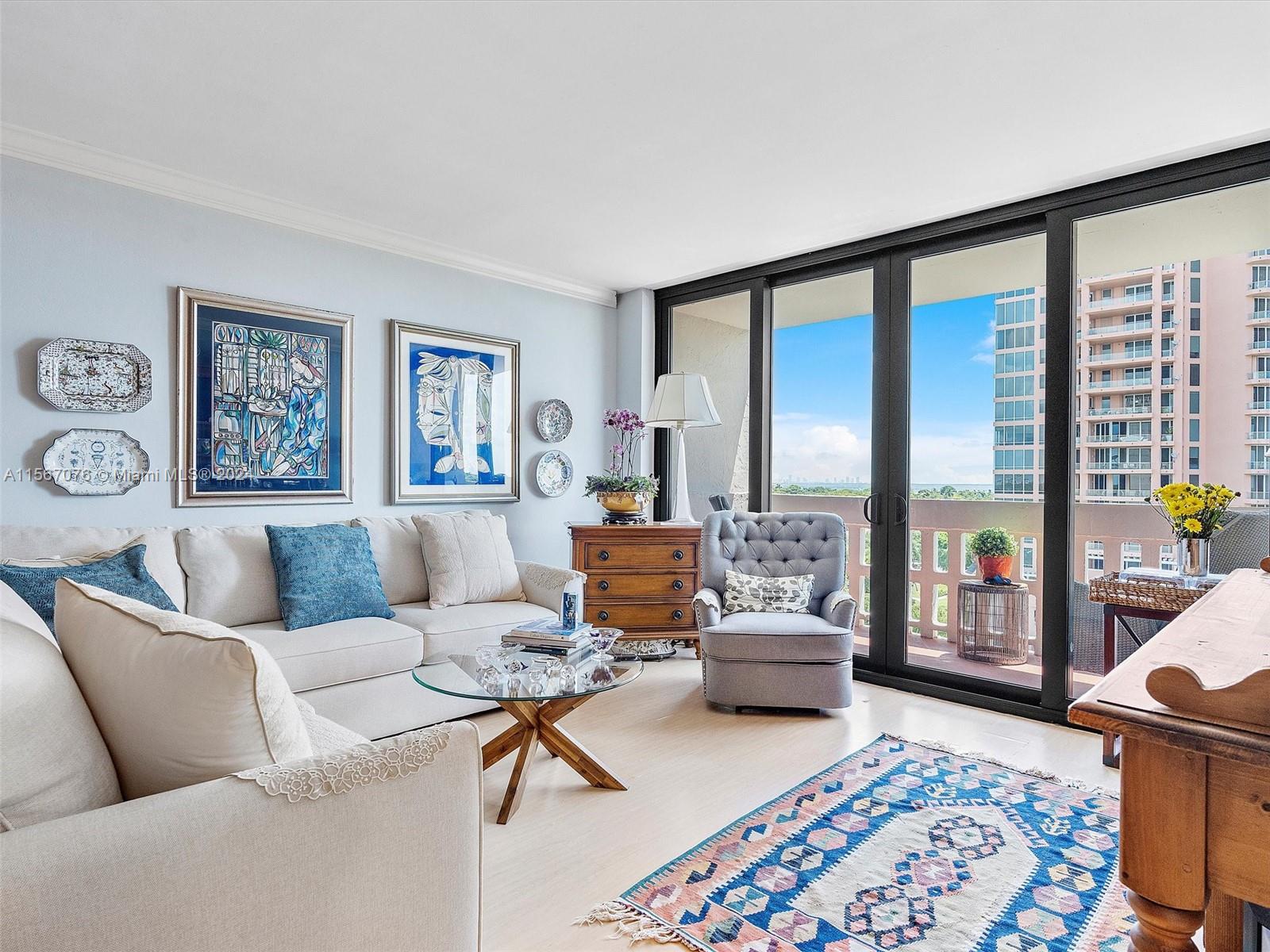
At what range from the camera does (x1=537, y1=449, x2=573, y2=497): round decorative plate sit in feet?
15.4

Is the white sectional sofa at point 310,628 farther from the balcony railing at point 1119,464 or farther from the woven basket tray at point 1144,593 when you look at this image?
the balcony railing at point 1119,464

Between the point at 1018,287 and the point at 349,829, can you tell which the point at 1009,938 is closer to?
the point at 349,829

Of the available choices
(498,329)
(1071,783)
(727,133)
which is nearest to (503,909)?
(1071,783)

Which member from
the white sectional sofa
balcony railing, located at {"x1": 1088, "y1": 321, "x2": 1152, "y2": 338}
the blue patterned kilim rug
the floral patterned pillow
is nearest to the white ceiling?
balcony railing, located at {"x1": 1088, "y1": 321, "x2": 1152, "y2": 338}

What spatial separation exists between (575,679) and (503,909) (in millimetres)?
684

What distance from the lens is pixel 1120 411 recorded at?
327 centimetres

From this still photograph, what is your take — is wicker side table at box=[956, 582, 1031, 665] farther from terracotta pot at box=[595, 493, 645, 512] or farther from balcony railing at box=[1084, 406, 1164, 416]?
terracotta pot at box=[595, 493, 645, 512]

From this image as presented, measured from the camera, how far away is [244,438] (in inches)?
133

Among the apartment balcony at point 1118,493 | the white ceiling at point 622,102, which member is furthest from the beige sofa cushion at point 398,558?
the apartment balcony at point 1118,493

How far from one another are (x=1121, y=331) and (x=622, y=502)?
272 cm

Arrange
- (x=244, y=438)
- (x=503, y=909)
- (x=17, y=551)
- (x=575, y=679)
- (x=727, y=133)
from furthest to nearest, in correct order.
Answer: (x=244, y=438)
(x=727, y=133)
(x=17, y=551)
(x=575, y=679)
(x=503, y=909)

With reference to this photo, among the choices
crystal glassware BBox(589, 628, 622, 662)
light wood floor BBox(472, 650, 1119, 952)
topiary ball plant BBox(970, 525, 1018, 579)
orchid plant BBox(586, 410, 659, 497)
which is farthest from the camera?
orchid plant BBox(586, 410, 659, 497)

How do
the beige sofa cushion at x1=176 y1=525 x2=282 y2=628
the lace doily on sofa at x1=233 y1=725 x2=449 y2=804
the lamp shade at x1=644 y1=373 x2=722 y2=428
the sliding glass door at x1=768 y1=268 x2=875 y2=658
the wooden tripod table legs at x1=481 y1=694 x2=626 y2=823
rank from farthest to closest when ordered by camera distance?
1. the lamp shade at x1=644 y1=373 x2=722 y2=428
2. the sliding glass door at x1=768 y1=268 x2=875 y2=658
3. the beige sofa cushion at x1=176 y1=525 x2=282 y2=628
4. the wooden tripod table legs at x1=481 y1=694 x2=626 y2=823
5. the lace doily on sofa at x1=233 y1=725 x2=449 y2=804

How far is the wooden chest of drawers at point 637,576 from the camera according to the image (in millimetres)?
4270
